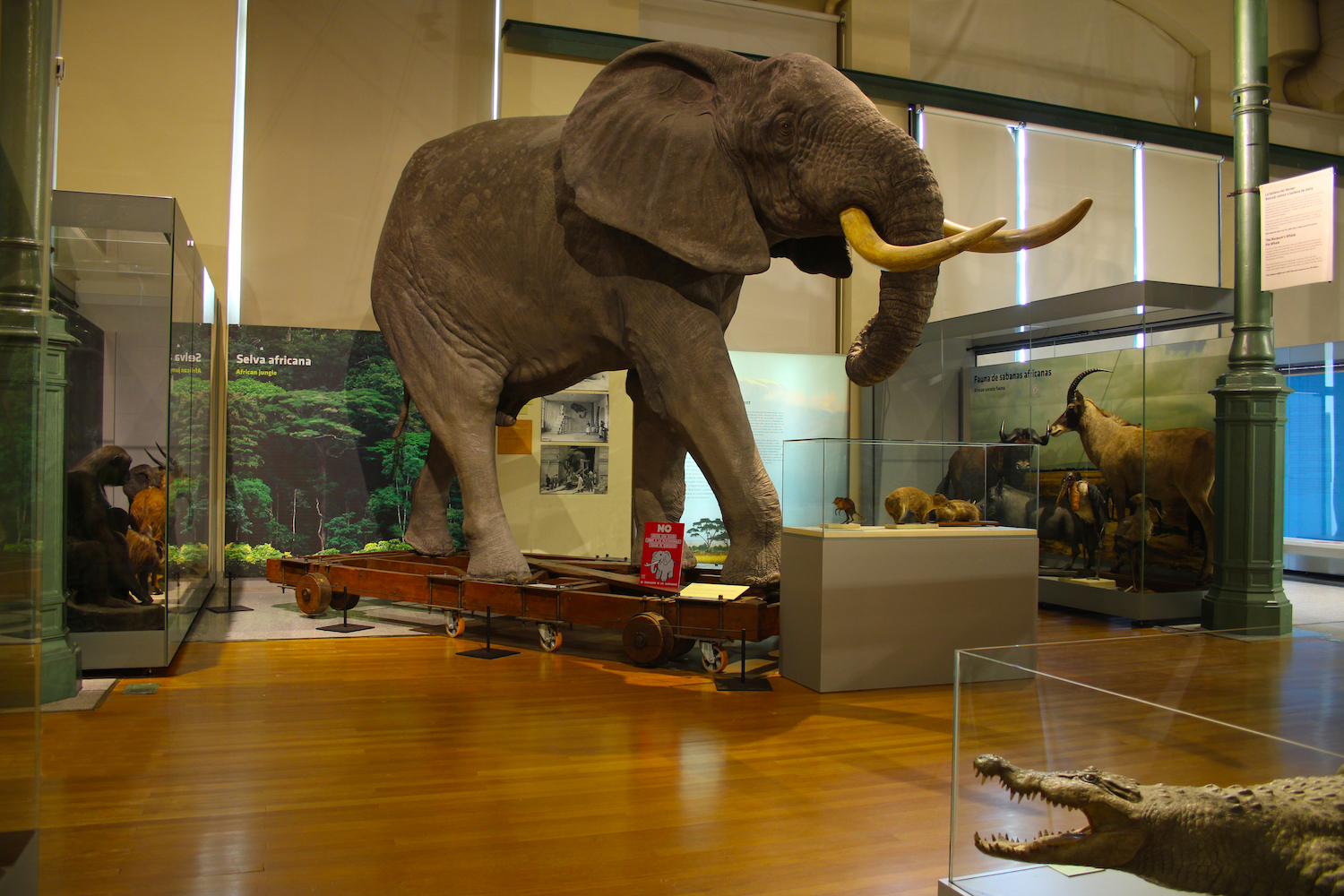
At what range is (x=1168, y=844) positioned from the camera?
1.42 metres

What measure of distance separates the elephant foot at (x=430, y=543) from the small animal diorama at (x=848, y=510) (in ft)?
9.49

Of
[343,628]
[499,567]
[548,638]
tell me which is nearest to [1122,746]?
[548,638]

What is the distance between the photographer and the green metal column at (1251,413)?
575 cm

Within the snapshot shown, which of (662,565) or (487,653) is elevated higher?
(662,565)

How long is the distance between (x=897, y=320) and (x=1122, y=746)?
2760 mm

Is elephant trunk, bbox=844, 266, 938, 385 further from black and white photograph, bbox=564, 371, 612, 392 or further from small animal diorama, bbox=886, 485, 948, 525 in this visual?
black and white photograph, bbox=564, 371, 612, 392

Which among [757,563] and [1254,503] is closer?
[757,563]

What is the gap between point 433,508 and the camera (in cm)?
592

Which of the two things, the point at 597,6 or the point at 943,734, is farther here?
the point at 597,6

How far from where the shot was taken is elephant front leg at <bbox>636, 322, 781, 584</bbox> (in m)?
4.36

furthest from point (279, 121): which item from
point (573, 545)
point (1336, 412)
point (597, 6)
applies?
point (1336, 412)

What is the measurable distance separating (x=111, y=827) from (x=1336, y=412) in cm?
958

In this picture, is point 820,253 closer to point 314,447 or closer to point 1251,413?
point 1251,413

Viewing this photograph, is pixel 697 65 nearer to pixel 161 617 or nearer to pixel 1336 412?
pixel 161 617
